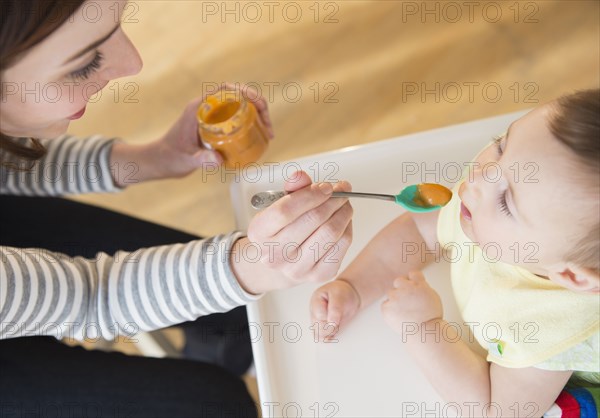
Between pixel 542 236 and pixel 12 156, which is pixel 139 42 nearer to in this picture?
pixel 12 156

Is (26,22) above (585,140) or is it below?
above

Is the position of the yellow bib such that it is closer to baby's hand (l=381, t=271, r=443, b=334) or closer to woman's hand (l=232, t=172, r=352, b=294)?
baby's hand (l=381, t=271, r=443, b=334)

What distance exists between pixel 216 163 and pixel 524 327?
54 centimetres

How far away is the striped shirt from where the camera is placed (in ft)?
2.29

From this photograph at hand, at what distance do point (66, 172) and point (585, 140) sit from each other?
2.46ft

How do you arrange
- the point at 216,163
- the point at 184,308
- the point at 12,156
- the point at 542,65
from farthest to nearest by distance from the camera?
1. the point at 542,65
2. the point at 216,163
3. the point at 12,156
4. the point at 184,308

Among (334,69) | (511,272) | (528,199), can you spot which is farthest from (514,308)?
(334,69)

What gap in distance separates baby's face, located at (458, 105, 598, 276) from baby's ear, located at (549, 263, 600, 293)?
0.01 meters

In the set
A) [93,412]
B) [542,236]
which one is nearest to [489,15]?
[542,236]

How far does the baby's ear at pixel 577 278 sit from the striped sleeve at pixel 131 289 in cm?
35

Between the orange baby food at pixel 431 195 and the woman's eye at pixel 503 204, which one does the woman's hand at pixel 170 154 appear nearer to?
the orange baby food at pixel 431 195

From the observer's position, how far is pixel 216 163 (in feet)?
3.32

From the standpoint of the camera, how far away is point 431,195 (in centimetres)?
76

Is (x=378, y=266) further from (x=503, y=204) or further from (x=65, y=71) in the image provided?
(x=65, y=71)
